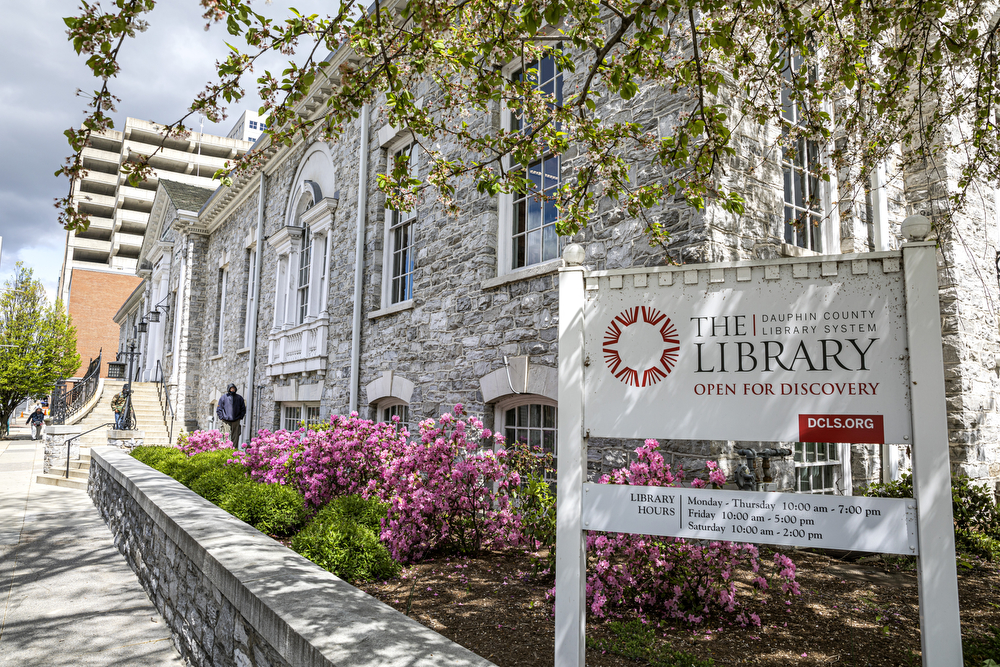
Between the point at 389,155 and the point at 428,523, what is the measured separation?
24.3 feet

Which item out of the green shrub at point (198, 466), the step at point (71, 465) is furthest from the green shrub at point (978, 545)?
the step at point (71, 465)

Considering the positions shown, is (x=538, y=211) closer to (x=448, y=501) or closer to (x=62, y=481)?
(x=448, y=501)

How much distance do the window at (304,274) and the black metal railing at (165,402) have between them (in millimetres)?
9528

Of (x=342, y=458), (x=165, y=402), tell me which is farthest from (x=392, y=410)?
(x=165, y=402)

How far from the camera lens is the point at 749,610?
13.1ft

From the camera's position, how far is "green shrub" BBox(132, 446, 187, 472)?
378 inches

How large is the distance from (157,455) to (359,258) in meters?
4.70

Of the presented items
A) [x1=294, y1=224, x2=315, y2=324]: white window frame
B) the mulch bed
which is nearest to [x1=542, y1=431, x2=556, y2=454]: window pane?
the mulch bed

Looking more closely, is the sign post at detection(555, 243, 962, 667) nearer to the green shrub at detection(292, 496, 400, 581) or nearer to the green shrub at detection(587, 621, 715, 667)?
the green shrub at detection(587, 621, 715, 667)

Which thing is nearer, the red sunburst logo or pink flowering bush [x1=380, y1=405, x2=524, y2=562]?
the red sunburst logo

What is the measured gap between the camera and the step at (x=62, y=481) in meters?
12.3

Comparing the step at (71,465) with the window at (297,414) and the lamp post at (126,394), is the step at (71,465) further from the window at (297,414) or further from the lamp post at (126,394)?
the window at (297,414)

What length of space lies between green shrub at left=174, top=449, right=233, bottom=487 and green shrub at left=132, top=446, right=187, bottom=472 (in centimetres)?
74

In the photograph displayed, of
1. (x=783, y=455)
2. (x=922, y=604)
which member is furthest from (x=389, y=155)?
(x=922, y=604)
